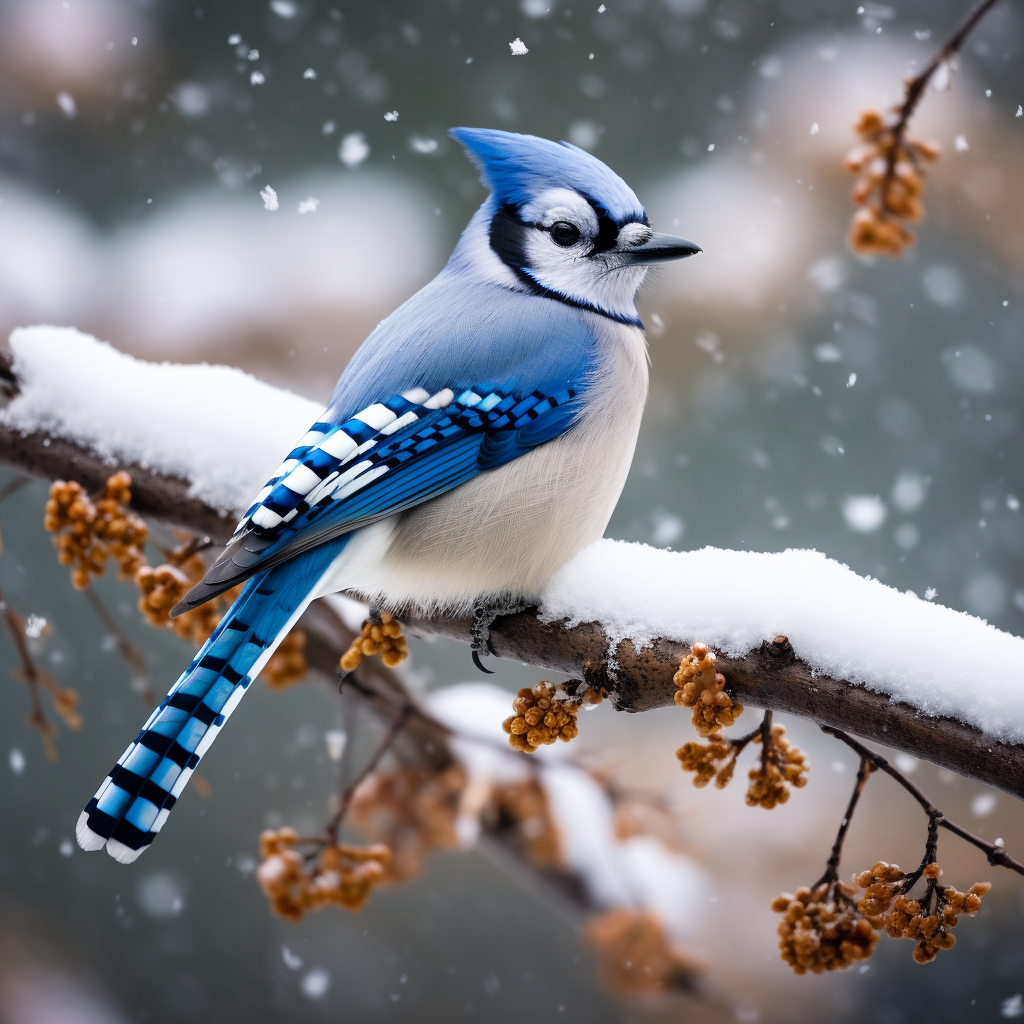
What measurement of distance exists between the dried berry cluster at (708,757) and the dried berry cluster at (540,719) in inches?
4.8

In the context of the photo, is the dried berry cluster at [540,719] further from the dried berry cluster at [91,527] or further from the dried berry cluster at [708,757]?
the dried berry cluster at [91,527]

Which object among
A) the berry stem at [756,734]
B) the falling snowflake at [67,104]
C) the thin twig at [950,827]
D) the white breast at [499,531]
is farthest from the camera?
the falling snowflake at [67,104]

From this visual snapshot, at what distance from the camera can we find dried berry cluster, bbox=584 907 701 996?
1728 millimetres

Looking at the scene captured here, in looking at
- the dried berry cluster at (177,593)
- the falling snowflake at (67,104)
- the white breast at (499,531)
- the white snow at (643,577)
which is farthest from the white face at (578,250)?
the falling snowflake at (67,104)

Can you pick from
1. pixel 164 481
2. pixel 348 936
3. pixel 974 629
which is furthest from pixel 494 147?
pixel 348 936

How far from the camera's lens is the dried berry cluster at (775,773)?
2.83 ft

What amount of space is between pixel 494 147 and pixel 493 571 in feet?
1.80

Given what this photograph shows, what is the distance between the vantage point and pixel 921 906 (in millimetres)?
743

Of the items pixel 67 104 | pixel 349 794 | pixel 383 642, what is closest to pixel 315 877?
pixel 349 794

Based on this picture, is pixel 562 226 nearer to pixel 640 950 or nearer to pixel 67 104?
pixel 640 950

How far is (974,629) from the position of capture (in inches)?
31.9

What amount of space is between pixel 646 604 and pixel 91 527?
678 millimetres

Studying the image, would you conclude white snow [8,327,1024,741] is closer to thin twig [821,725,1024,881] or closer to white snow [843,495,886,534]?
thin twig [821,725,1024,881]

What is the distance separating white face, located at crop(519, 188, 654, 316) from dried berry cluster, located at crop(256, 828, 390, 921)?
2.55 ft
